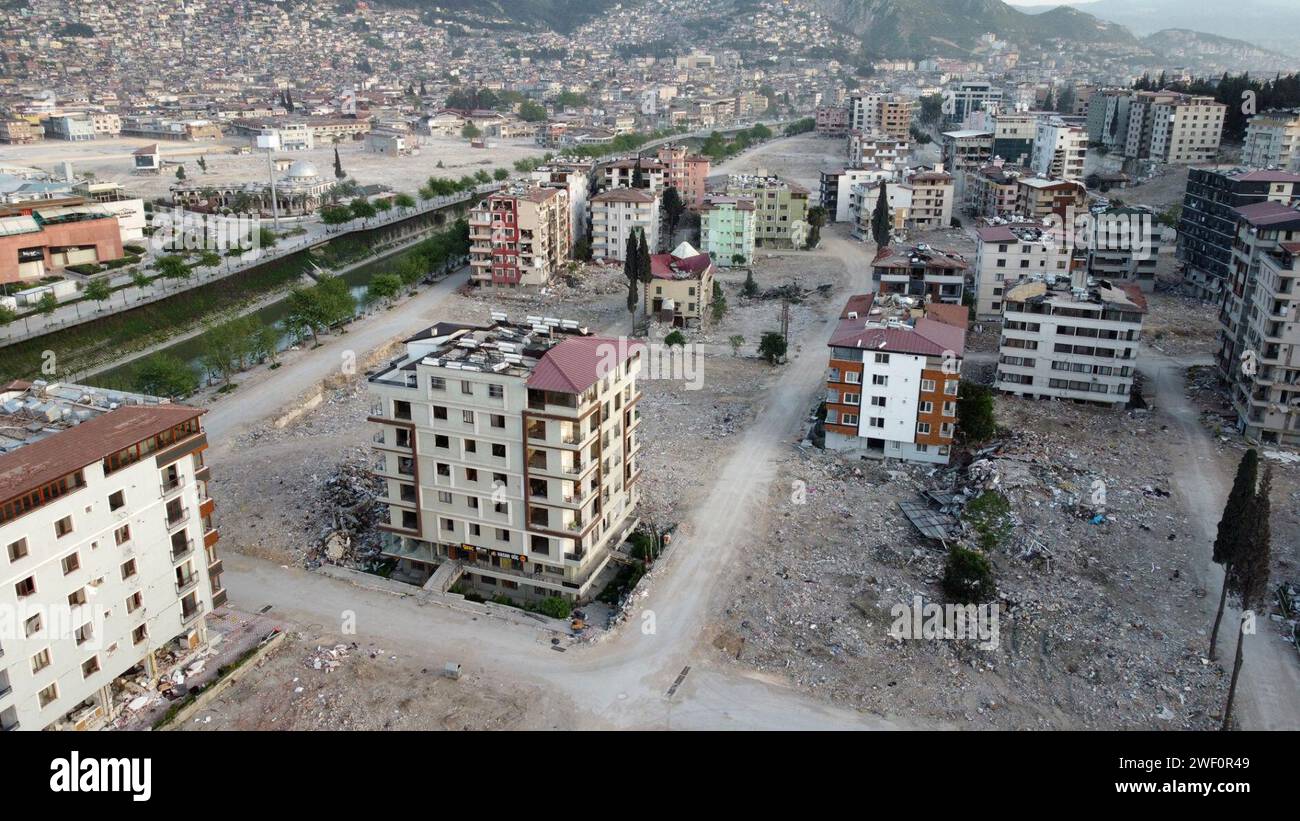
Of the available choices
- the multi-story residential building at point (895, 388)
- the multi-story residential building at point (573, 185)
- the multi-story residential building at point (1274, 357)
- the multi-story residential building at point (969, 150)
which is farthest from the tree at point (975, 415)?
the multi-story residential building at point (969, 150)

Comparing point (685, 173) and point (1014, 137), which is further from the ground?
point (1014, 137)

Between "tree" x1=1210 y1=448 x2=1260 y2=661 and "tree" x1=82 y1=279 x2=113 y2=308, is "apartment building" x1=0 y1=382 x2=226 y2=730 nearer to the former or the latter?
"tree" x1=1210 y1=448 x2=1260 y2=661

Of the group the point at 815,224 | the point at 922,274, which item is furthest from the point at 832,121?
the point at 922,274

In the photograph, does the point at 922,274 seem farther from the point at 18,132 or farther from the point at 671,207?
the point at 18,132

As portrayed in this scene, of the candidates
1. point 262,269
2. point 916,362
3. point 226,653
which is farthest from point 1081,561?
point 262,269

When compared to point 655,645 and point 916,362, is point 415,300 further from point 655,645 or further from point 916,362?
point 655,645

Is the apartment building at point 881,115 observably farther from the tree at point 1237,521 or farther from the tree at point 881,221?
the tree at point 1237,521
